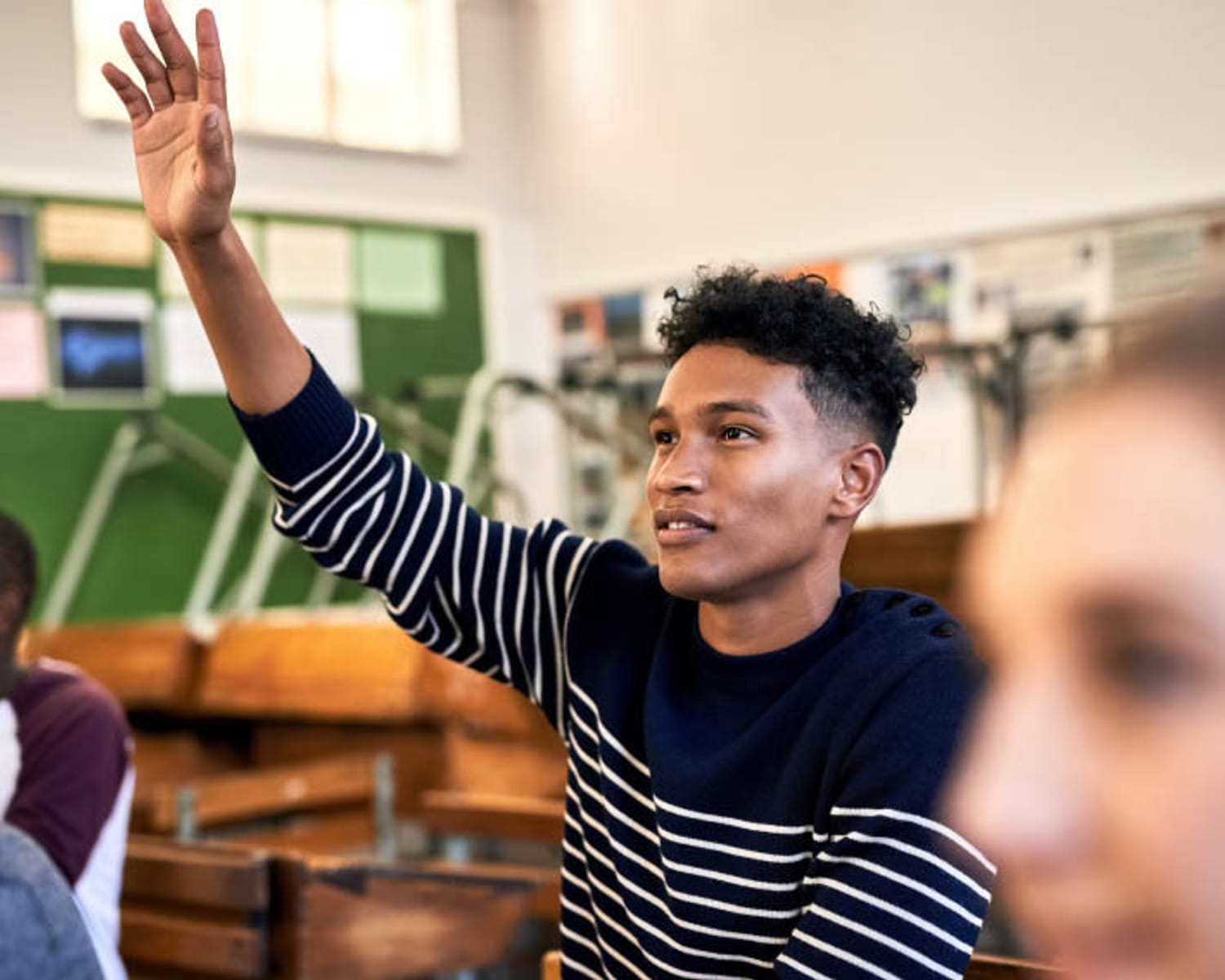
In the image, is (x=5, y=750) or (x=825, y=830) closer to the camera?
(x=825, y=830)

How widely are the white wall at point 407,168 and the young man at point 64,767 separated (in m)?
4.18

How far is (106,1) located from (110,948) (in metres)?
4.90

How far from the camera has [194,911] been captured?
210 centimetres

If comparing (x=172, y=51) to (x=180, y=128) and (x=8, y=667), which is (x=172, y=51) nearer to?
(x=180, y=128)

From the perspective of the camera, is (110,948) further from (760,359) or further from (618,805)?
(760,359)

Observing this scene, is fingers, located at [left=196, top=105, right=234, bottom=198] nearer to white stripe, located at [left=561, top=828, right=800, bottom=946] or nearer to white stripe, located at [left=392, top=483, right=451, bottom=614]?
white stripe, located at [left=392, top=483, right=451, bottom=614]

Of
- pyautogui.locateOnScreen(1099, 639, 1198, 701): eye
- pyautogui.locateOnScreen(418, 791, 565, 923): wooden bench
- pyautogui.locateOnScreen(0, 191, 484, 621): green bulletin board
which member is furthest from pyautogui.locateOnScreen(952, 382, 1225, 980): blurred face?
pyautogui.locateOnScreen(0, 191, 484, 621): green bulletin board

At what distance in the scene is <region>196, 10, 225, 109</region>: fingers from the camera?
4.38 ft

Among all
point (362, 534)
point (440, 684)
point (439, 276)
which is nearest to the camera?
point (362, 534)

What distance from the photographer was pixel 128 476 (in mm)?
6062

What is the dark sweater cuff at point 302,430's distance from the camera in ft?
4.73

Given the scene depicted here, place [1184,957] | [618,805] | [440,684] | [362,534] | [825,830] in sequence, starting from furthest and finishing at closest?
[440,684]
[362,534]
[618,805]
[825,830]
[1184,957]

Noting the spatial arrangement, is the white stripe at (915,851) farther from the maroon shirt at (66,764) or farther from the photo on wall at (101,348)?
the photo on wall at (101,348)

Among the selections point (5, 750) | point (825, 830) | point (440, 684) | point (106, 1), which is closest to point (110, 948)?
point (5, 750)
